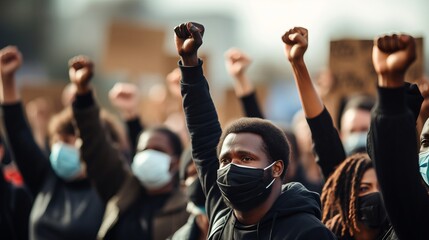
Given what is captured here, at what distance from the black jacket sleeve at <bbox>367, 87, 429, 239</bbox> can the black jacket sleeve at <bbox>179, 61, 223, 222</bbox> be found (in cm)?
113

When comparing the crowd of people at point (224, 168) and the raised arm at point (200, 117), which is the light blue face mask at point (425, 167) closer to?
the crowd of people at point (224, 168)

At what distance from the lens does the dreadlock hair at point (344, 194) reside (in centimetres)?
445

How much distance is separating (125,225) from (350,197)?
6.29ft

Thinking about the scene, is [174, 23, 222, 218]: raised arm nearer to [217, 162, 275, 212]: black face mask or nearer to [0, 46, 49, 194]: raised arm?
[217, 162, 275, 212]: black face mask

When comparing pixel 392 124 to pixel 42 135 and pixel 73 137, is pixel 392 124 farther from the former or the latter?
pixel 42 135

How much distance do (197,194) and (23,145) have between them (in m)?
1.47

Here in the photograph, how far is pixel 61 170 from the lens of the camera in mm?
6453

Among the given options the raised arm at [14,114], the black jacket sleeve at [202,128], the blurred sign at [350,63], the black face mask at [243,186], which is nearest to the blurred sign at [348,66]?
the blurred sign at [350,63]

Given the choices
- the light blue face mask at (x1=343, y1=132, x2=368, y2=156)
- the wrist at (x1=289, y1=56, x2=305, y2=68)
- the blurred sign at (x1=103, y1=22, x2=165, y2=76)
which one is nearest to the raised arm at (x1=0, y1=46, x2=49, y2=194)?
the light blue face mask at (x1=343, y1=132, x2=368, y2=156)

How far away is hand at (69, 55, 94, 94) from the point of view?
223 inches

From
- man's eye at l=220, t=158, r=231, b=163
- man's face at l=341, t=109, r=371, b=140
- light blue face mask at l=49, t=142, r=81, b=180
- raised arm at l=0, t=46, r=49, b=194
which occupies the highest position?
man's eye at l=220, t=158, r=231, b=163

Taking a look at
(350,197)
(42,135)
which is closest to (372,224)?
(350,197)

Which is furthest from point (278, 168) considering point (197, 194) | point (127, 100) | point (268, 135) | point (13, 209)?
point (127, 100)

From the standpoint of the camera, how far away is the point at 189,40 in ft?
14.5
